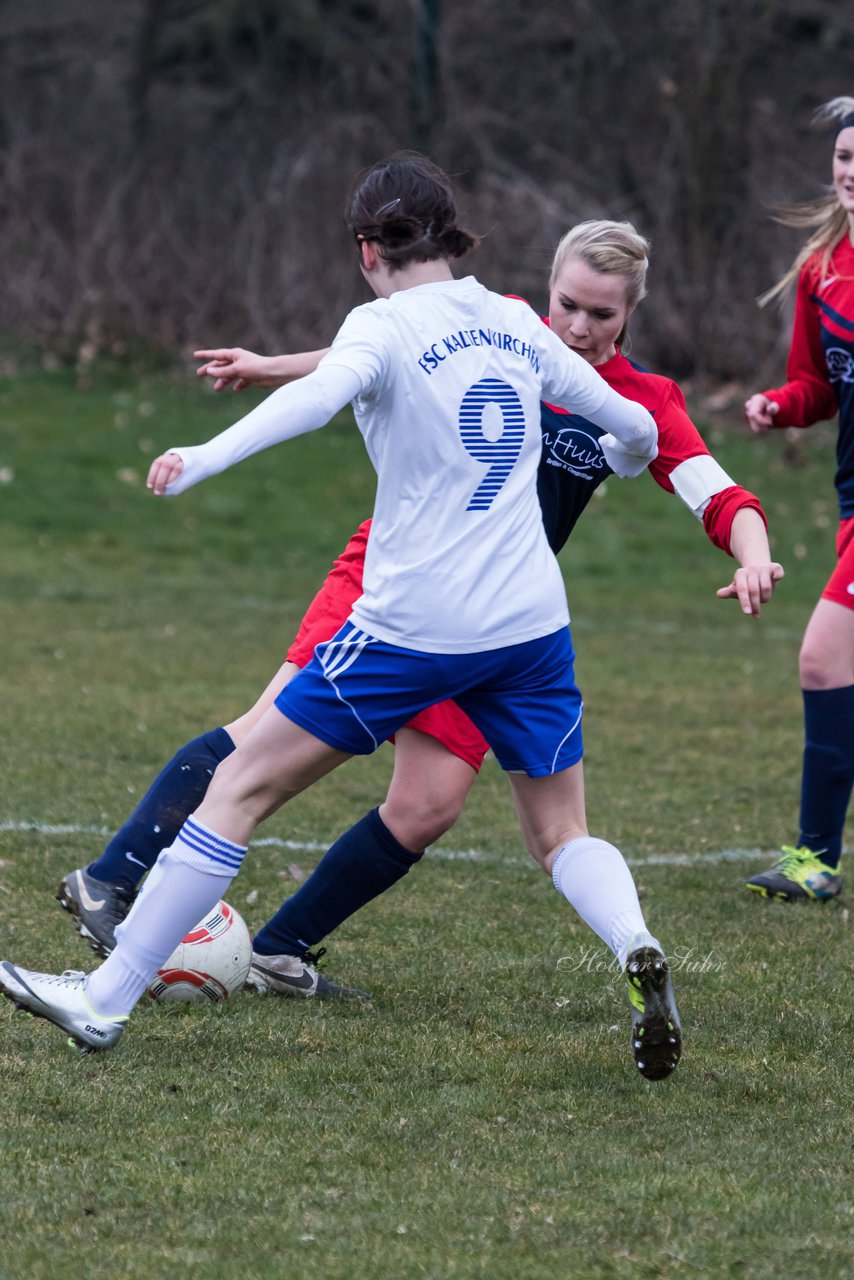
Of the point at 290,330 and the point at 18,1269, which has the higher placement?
the point at 18,1269

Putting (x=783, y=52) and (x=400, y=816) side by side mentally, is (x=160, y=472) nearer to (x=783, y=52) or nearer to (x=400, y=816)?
(x=400, y=816)

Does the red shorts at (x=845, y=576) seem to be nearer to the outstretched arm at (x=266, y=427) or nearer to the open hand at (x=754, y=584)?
the open hand at (x=754, y=584)

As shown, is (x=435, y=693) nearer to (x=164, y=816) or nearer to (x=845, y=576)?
(x=164, y=816)

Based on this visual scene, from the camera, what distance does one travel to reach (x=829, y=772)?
5.45 m

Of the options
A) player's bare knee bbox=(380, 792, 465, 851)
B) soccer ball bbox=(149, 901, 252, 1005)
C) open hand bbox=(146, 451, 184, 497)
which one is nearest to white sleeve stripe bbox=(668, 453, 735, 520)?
player's bare knee bbox=(380, 792, 465, 851)

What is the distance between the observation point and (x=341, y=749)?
3.49 m

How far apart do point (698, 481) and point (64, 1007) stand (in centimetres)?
179

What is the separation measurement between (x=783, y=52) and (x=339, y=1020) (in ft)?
56.8

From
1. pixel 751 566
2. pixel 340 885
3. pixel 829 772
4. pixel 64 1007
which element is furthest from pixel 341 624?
pixel 829 772

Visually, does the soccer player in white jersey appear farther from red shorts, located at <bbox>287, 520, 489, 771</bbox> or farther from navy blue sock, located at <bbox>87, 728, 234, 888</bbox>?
navy blue sock, located at <bbox>87, 728, 234, 888</bbox>

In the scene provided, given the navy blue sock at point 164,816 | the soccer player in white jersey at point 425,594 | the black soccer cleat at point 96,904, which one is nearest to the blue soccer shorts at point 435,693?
the soccer player in white jersey at point 425,594

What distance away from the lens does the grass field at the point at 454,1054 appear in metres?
2.82

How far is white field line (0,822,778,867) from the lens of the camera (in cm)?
571

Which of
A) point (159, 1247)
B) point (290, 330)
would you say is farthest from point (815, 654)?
point (290, 330)
